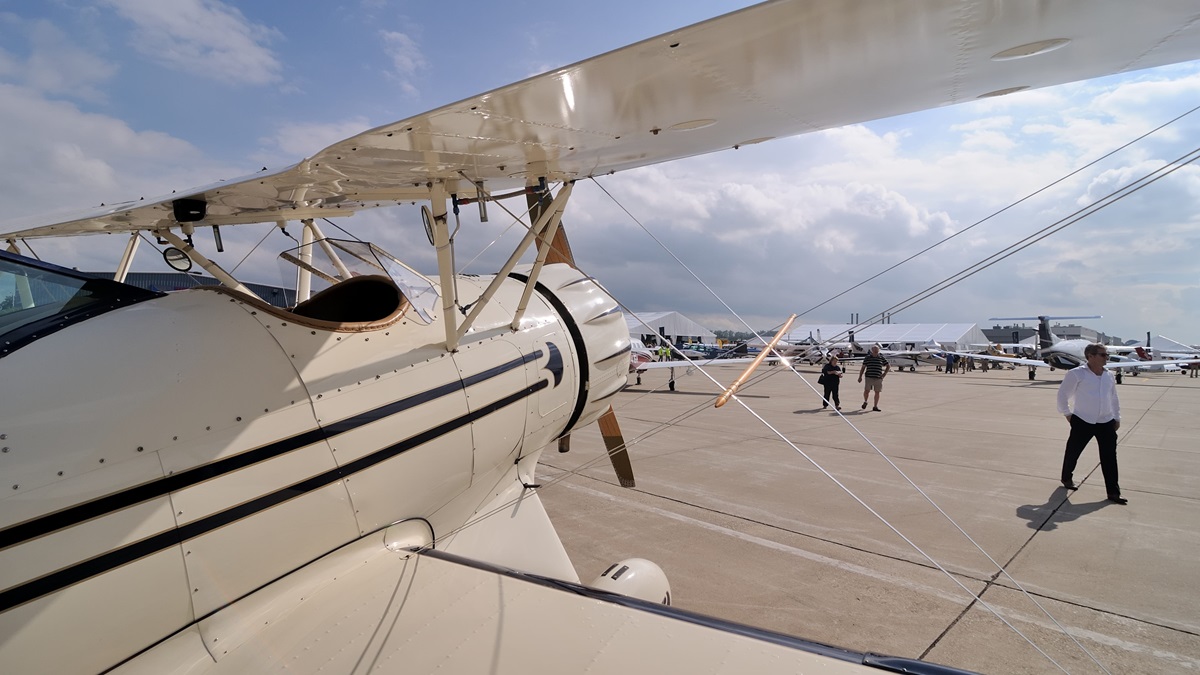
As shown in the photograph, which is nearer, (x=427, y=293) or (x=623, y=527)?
(x=427, y=293)

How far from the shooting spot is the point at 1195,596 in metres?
3.75

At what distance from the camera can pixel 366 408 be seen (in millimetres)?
2553

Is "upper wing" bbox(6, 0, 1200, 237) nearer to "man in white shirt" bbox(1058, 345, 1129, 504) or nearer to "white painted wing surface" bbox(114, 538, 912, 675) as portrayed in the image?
"white painted wing surface" bbox(114, 538, 912, 675)

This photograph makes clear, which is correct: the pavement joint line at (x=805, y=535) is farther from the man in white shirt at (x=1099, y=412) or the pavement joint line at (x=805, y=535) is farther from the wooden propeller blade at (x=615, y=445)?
the man in white shirt at (x=1099, y=412)

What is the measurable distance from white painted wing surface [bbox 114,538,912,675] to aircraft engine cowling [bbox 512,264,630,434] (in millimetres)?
2104

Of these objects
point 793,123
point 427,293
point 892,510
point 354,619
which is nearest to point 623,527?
point 892,510

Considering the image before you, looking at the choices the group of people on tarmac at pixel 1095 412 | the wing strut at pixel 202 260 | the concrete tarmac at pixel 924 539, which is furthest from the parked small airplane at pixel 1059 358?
the wing strut at pixel 202 260

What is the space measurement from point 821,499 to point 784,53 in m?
5.17

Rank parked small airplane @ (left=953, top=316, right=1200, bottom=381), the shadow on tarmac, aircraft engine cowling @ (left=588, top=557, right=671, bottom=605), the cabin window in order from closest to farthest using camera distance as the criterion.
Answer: the cabin window
aircraft engine cowling @ (left=588, top=557, right=671, bottom=605)
the shadow on tarmac
parked small airplane @ (left=953, top=316, right=1200, bottom=381)

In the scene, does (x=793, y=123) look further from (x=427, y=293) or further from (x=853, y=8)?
(x=427, y=293)

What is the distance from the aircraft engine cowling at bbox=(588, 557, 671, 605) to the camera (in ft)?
11.0

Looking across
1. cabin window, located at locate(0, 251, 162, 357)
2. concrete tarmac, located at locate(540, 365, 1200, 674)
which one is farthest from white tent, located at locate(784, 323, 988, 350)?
cabin window, located at locate(0, 251, 162, 357)

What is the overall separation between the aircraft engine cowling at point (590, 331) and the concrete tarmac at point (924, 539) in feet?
2.64

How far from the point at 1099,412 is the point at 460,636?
257 inches
